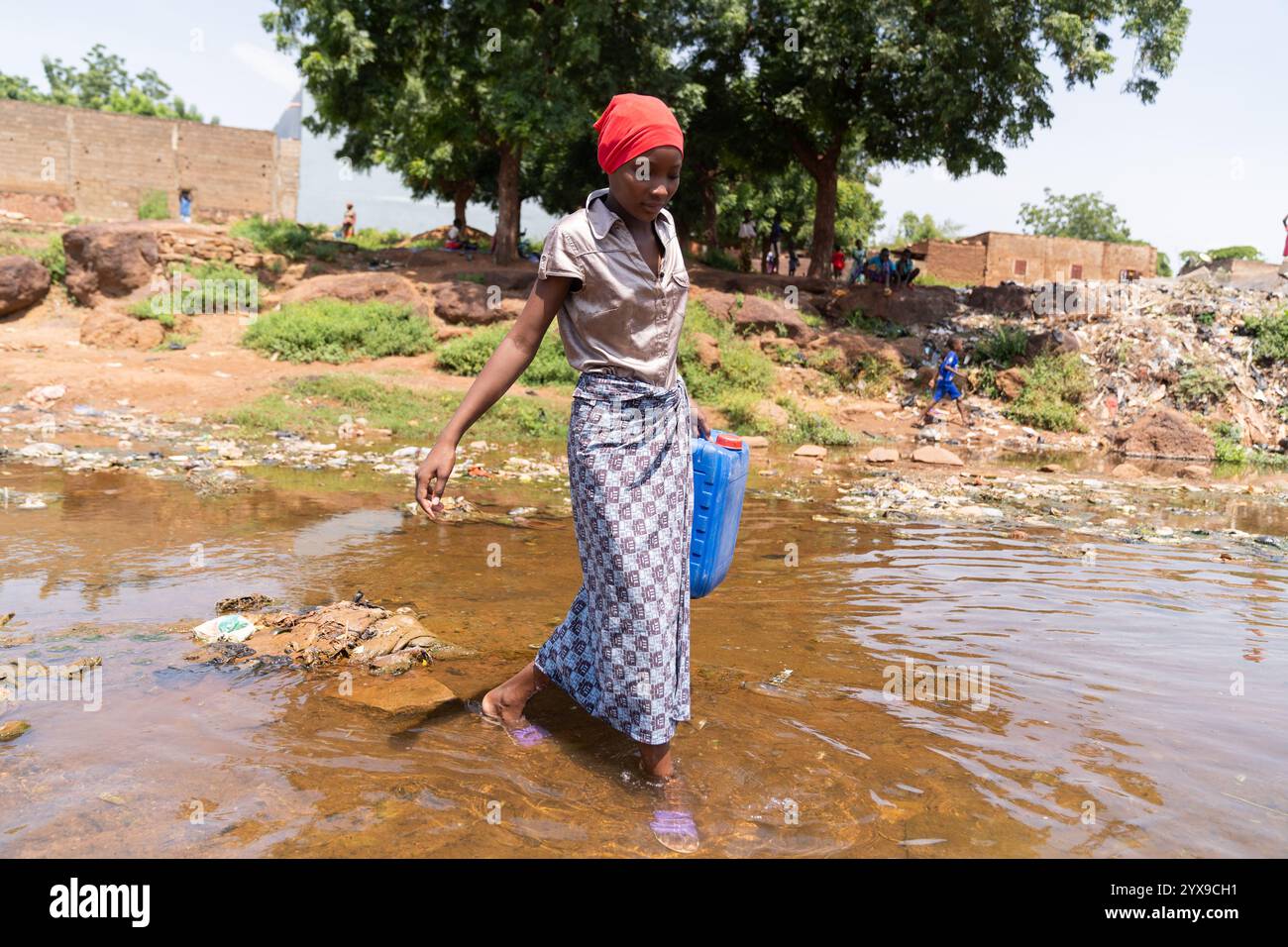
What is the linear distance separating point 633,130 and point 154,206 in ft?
87.0

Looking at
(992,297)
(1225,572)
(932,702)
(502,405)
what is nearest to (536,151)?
(992,297)

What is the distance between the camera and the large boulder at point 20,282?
13250mm

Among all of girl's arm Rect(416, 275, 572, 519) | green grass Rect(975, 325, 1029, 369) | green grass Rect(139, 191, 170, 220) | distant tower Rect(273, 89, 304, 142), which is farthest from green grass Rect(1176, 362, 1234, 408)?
distant tower Rect(273, 89, 304, 142)

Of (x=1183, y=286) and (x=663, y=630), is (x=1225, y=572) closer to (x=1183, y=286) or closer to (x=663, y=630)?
(x=663, y=630)

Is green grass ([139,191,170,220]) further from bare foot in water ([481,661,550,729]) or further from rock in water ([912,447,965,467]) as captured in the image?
bare foot in water ([481,661,550,729])

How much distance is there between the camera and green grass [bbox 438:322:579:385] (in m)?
12.6

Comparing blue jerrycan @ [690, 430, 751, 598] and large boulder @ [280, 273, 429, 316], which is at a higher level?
large boulder @ [280, 273, 429, 316]

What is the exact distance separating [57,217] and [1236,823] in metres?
29.2

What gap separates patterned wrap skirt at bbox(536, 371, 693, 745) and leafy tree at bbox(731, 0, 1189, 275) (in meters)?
15.1

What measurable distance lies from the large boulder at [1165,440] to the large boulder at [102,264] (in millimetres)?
15195

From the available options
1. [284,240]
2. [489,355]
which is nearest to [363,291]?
[489,355]

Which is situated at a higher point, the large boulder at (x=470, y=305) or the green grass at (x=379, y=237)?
the green grass at (x=379, y=237)

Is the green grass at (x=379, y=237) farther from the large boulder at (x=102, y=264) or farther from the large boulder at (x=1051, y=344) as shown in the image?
the large boulder at (x=1051, y=344)

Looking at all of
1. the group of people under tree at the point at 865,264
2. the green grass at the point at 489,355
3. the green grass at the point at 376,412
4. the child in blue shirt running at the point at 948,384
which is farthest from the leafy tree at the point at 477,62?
the child in blue shirt running at the point at 948,384
